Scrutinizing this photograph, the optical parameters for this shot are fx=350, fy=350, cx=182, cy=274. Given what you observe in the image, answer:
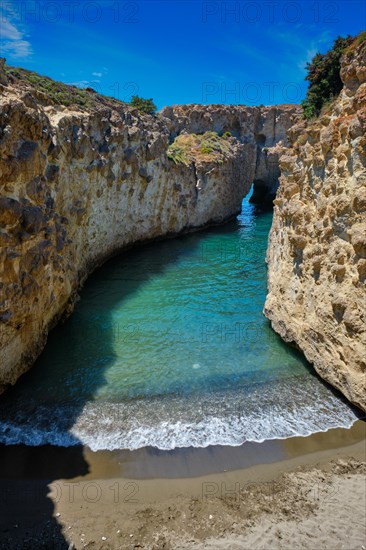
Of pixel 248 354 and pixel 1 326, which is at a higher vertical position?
pixel 1 326

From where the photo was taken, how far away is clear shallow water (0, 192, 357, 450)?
10070mm

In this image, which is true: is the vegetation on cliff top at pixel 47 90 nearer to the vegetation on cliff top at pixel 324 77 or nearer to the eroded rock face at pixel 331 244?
the vegetation on cliff top at pixel 324 77

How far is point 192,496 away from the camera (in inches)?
312

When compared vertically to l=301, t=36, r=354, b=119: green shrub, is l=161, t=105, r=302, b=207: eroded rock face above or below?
above

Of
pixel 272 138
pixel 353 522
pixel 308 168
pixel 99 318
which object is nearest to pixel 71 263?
pixel 99 318

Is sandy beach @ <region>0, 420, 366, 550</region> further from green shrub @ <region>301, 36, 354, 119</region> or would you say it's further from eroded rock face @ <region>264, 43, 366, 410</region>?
green shrub @ <region>301, 36, 354, 119</region>

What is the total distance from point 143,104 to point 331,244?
34.0 metres

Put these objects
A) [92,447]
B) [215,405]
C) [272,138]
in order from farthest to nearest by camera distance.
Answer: [272,138], [215,405], [92,447]

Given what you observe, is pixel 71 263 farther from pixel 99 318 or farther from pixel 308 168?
pixel 308 168

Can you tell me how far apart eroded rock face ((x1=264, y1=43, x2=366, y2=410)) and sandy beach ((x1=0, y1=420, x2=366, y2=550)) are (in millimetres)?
2395

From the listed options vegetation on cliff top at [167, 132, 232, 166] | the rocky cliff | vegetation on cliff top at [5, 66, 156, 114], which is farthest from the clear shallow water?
vegetation on cliff top at [167, 132, 232, 166]

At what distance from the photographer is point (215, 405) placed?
11.2 meters

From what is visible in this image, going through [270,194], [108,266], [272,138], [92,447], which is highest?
[272,138]

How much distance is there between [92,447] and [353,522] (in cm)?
636
